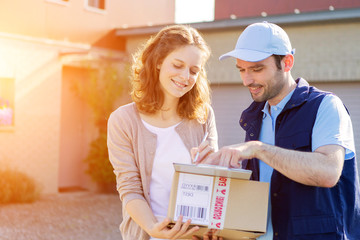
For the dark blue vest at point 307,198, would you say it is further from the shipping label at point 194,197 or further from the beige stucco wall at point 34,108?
the beige stucco wall at point 34,108

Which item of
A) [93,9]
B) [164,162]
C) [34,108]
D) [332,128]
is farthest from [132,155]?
[93,9]

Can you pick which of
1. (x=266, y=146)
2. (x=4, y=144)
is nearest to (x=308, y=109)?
(x=266, y=146)

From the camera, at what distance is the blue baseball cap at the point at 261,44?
226 centimetres

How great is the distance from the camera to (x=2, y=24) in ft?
31.9

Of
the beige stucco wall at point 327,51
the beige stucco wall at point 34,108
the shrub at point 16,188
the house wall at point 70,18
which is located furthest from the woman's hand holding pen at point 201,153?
the house wall at point 70,18

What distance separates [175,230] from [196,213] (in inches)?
4.4

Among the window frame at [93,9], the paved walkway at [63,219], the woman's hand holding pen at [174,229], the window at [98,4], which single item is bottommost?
the paved walkway at [63,219]

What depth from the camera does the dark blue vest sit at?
6.82ft

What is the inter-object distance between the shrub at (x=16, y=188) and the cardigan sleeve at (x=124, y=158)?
7272 mm

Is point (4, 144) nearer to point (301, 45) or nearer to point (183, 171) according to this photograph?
point (301, 45)

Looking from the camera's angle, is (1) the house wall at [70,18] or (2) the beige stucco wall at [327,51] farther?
(1) the house wall at [70,18]

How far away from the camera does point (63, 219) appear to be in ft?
27.5

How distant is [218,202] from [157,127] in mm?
721

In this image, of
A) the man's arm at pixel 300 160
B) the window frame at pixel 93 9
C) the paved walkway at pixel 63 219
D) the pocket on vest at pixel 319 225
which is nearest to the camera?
the man's arm at pixel 300 160
